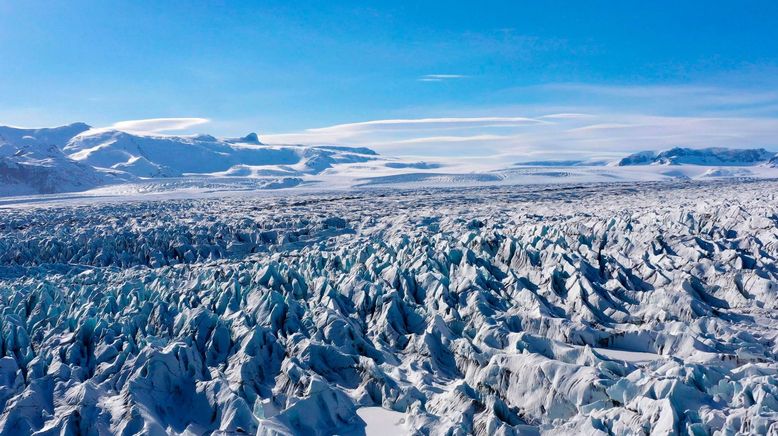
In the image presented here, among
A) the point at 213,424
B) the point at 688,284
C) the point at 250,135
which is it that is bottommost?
the point at 213,424

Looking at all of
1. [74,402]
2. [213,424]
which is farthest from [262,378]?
[74,402]

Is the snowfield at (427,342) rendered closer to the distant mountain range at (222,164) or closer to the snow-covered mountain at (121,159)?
the distant mountain range at (222,164)

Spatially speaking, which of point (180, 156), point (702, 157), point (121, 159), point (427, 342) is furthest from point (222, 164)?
point (427, 342)

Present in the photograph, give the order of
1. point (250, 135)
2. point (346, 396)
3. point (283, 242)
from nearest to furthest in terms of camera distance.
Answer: point (346, 396), point (283, 242), point (250, 135)

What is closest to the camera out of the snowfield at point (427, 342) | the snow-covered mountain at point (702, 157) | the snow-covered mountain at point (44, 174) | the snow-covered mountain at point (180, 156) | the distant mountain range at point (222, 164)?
the snowfield at point (427, 342)

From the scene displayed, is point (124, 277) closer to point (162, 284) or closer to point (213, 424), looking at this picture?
point (162, 284)

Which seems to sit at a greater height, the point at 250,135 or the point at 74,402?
the point at 250,135

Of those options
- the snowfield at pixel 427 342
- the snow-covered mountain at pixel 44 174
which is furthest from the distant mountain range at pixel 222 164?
the snowfield at pixel 427 342

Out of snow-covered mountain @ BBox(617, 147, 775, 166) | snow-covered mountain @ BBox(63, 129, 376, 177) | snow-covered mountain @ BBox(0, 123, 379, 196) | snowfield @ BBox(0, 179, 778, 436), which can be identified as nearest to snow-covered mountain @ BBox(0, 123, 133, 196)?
snow-covered mountain @ BBox(0, 123, 379, 196)

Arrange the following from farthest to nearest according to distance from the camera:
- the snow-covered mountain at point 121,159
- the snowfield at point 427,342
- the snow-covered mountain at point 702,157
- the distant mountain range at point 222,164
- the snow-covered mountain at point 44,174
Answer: the snow-covered mountain at point 702,157 < the distant mountain range at point 222,164 < the snow-covered mountain at point 121,159 < the snow-covered mountain at point 44,174 < the snowfield at point 427,342
